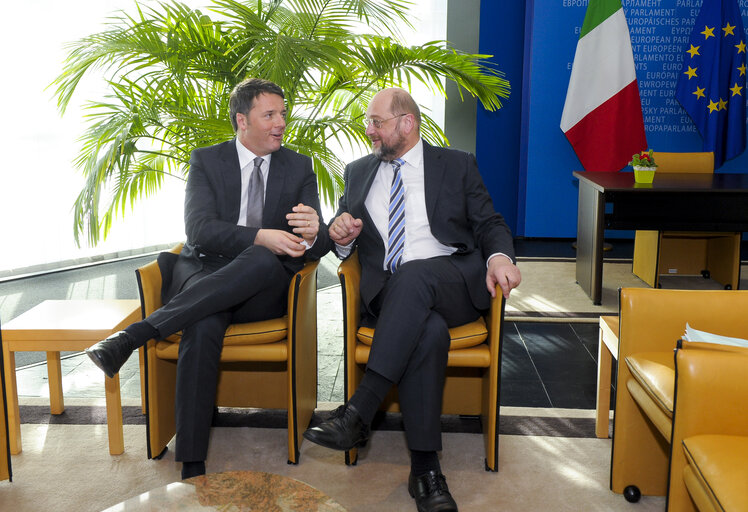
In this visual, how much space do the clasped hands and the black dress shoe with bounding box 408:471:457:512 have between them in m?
0.83

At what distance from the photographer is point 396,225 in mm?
2611

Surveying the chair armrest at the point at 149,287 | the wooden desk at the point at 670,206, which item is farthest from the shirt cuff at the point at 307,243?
the wooden desk at the point at 670,206

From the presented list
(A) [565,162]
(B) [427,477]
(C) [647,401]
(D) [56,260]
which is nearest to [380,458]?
(B) [427,477]

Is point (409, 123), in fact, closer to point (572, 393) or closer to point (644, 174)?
point (572, 393)

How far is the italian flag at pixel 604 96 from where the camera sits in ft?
19.1

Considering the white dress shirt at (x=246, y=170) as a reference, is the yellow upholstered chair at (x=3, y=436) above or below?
below

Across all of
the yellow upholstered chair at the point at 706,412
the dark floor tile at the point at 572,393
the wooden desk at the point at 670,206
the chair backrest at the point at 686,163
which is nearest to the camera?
the yellow upholstered chair at the point at 706,412

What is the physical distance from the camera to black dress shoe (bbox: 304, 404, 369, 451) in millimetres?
2035

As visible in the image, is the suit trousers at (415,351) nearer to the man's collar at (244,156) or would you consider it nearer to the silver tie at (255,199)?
the silver tie at (255,199)

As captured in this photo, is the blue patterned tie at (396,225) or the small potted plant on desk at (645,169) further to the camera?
the small potted plant on desk at (645,169)

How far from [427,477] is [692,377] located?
849mm

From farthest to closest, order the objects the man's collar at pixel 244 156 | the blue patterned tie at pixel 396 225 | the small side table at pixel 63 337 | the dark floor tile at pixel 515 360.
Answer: the dark floor tile at pixel 515 360 < the man's collar at pixel 244 156 < the blue patterned tie at pixel 396 225 < the small side table at pixel 63 337

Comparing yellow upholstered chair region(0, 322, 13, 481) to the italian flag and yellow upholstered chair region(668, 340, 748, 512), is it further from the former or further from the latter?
the italian flag

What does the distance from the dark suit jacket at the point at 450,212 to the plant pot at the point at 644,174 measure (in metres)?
1.93
